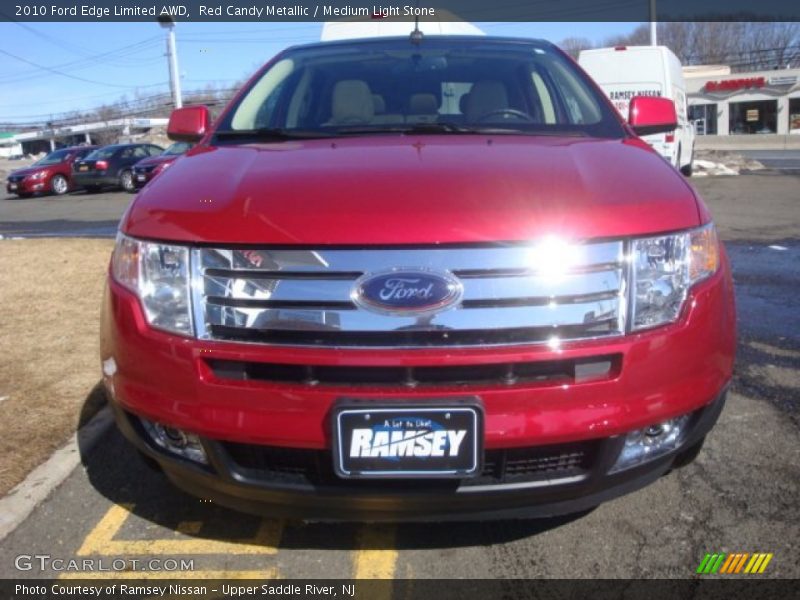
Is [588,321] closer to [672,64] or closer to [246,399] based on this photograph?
[246,399]

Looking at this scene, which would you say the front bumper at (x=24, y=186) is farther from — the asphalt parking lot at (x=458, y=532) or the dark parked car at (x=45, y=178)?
the asphalt parking lot at (x=458, y=532)

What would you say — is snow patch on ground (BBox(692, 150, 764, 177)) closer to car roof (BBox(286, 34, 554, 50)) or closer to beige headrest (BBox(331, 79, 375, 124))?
car roof (BBox(286, 34, 554, 50))

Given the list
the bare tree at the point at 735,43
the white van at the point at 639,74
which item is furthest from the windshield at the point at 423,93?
the bare tree at the point at 735,43

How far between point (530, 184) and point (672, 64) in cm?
1366

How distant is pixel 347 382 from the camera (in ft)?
6.73

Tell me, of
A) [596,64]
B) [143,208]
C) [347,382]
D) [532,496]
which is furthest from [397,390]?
[596,64]

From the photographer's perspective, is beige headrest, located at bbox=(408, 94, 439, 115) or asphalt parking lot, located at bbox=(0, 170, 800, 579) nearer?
asphalt parking lot, located at bbox=(0, 170, 800, 579)

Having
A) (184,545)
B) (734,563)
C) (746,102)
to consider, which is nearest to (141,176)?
(184,545)

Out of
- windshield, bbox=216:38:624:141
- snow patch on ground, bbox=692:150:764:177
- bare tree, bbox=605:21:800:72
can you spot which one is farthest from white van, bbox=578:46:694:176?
bare tree, bbox=605:21:800:72

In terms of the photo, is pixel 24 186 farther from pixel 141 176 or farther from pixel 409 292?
pixel 409 292

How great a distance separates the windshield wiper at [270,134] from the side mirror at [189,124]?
40 centimetres

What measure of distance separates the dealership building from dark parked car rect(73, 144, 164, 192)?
123ft

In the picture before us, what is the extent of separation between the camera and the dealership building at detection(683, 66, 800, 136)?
47.0 metres

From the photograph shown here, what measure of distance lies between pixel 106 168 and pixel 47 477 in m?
21.1
